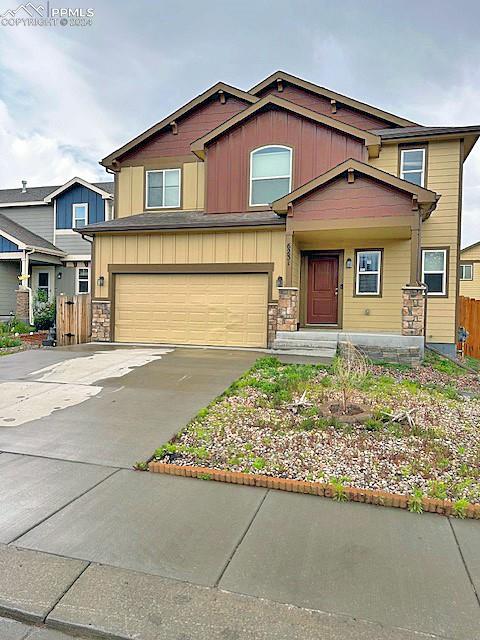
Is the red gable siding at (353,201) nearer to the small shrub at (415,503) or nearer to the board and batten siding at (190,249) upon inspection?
the board and batten siding at (190,249)

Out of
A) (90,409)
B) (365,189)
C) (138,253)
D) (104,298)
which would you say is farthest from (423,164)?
(90,409)

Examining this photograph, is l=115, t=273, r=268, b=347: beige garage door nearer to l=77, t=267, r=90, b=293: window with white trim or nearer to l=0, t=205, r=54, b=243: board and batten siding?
l=77, t=267, r=90, b=293: window with white trim

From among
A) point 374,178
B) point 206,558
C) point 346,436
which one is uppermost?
point 374,178

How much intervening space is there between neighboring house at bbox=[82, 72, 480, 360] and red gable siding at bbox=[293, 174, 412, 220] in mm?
33

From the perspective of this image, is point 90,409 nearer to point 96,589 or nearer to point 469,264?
point 96,589

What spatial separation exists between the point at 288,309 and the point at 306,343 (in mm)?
994

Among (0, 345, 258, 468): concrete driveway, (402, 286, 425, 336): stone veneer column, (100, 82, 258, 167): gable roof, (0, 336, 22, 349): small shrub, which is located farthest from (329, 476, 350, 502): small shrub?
(100, 82, 258, 167): gable roof

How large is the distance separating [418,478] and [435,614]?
5.47 feet

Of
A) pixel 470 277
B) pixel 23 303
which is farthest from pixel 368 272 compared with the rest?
pixel 470 277

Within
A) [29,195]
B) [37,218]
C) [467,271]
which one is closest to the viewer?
[37,218]

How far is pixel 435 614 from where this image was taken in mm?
2309

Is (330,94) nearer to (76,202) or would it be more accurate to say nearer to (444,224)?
(444,224)

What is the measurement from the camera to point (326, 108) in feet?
44.1

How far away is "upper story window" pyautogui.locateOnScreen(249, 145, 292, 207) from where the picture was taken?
1255 centimetres
